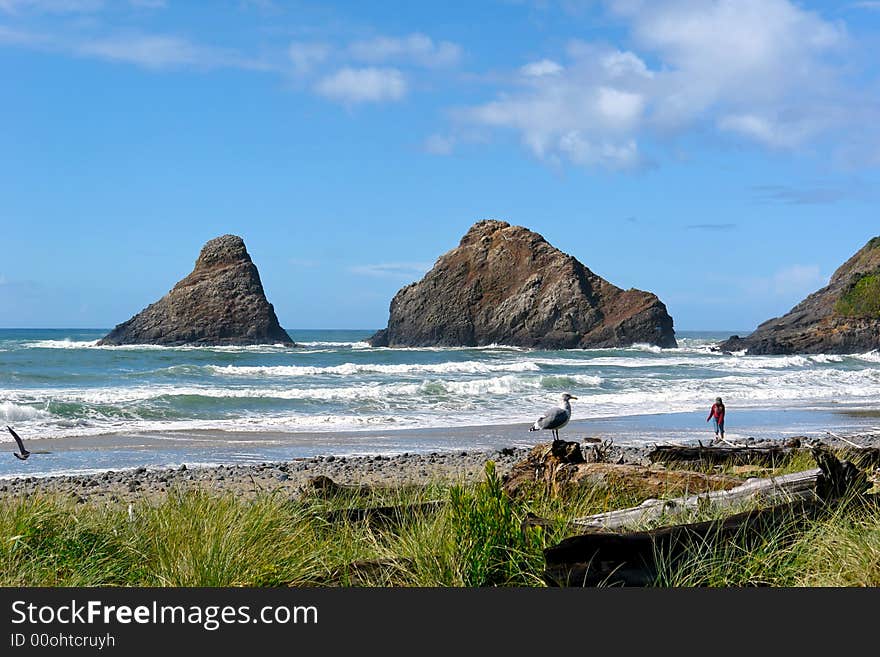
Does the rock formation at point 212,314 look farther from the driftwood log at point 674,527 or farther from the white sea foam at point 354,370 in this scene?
the driftwood log at point 674,527

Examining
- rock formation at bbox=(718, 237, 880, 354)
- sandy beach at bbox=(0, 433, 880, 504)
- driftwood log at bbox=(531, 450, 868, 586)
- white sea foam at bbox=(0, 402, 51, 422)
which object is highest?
rock formation at bbox=(718, 237, 880, 354)

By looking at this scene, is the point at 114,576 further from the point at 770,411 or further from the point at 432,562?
the point at 770,411

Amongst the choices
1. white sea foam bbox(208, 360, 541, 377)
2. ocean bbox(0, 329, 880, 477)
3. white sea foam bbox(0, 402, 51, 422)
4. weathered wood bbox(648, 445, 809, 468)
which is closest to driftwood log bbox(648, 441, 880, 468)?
weathered wood bbox(648, 445, 809, 468)

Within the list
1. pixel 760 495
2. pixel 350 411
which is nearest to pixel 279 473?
pixel 760 495

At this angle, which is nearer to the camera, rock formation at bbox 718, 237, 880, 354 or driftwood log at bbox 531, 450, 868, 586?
driftwood log at bbox 531, 450, 868, 586

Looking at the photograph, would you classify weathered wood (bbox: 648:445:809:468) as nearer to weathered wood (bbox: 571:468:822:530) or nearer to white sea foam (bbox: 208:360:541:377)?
weathered wood (bbox: 571:468:822:530)

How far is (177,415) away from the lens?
2203 cm

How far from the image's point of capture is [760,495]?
539cm

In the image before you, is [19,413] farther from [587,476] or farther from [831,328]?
[831,328]

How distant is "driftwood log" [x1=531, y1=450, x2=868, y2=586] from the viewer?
4145mm

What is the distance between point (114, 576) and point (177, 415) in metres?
18.1

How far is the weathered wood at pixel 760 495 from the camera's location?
17.2ft

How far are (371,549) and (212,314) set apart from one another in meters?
102

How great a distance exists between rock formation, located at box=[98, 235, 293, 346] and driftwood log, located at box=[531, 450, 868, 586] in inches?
3822
